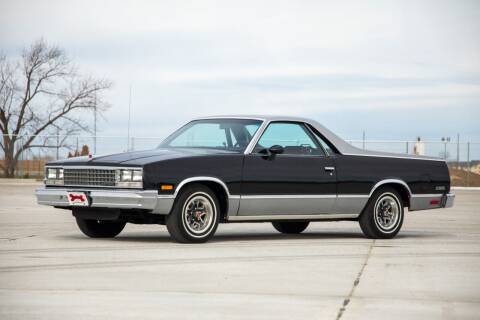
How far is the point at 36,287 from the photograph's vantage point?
28.0 feet

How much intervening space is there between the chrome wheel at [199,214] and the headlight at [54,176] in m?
1.69

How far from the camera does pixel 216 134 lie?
45.8ft

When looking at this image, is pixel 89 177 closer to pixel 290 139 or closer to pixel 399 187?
pixel 290 139

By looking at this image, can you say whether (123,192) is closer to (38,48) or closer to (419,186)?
(419,186)

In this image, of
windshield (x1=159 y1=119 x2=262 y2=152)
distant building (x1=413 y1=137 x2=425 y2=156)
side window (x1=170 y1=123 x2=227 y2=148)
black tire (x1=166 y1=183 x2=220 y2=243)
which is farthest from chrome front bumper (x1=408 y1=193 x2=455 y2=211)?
distant building (x1=413 y1=137 x2=425 y2=156)

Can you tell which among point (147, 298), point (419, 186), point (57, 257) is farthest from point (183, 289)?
point (419, 186)

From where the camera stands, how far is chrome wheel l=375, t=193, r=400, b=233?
47.3 feet

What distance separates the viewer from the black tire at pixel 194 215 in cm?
1256

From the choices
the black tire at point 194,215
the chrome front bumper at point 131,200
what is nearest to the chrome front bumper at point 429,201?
the black tire at point 194,215

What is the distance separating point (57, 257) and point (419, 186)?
18.9 feet

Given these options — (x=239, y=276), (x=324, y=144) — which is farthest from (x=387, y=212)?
(x=239, y=276)

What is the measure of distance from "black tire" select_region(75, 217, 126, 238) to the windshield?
1.21 metres

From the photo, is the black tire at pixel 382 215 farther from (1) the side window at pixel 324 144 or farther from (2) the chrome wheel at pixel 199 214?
(2) the chrome wheel at pixel 199 214

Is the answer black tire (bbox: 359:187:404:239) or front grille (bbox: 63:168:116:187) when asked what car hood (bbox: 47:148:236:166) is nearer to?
front grille (bbox: 63:168:116:187)
